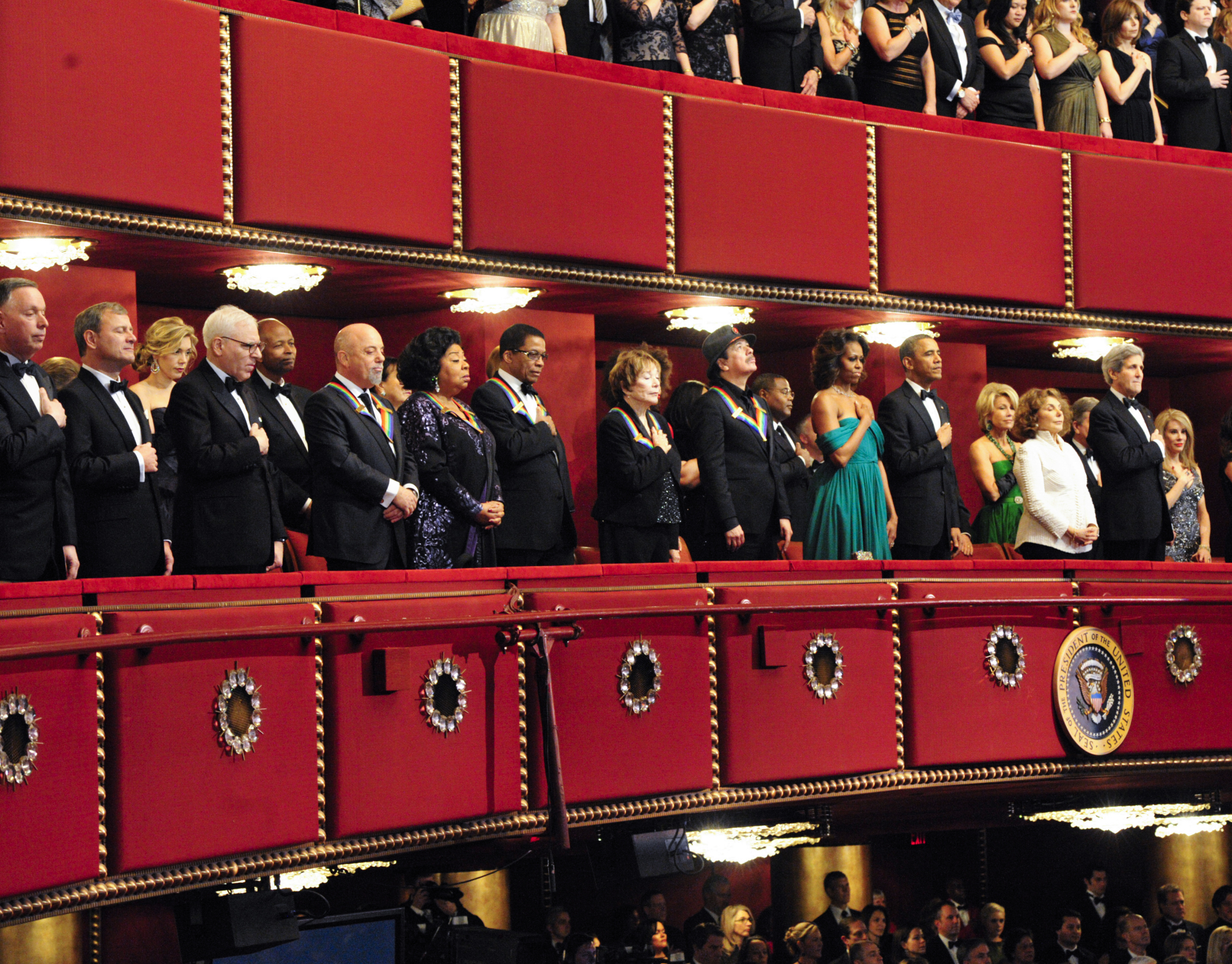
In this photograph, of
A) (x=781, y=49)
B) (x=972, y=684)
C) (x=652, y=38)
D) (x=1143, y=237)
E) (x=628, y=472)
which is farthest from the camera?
(x=1143, y=237)

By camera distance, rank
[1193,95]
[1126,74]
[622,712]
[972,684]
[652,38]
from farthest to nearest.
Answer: [1193,95]
[1126,74]
[652,38]
[972,684]
[622,712]

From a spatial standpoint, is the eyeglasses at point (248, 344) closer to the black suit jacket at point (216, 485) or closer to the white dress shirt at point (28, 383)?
the black suit jacket at point (216, 485)

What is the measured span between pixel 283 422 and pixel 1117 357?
4.12 meters

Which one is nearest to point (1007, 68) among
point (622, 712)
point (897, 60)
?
point (897, 60)

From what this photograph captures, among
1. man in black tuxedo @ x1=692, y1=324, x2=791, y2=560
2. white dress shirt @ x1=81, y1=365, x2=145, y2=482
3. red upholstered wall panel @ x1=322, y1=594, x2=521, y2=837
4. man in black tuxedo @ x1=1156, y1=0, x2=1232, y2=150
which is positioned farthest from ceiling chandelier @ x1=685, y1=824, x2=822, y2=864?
man in black tuxedo @ x1=1156, y1=0, x2=1232, y2=150

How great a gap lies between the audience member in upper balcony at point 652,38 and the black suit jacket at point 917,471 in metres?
1.86

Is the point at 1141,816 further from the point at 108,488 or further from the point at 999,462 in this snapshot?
the point at 108,488

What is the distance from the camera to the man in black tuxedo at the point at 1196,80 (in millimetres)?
9328

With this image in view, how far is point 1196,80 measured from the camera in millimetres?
9367

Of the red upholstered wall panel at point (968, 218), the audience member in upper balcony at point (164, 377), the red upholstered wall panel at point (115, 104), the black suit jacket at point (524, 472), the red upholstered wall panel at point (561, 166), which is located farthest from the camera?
the red upholstered wall panel at point (968, 218)

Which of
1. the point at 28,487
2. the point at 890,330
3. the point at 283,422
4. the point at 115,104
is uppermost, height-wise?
the point at 115,104

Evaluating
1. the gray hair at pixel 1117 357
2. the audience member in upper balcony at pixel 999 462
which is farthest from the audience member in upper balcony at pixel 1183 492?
the audience member in upper balcony at pixel 999 462

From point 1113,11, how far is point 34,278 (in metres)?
5.96

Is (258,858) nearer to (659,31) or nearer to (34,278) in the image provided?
(34,278)
